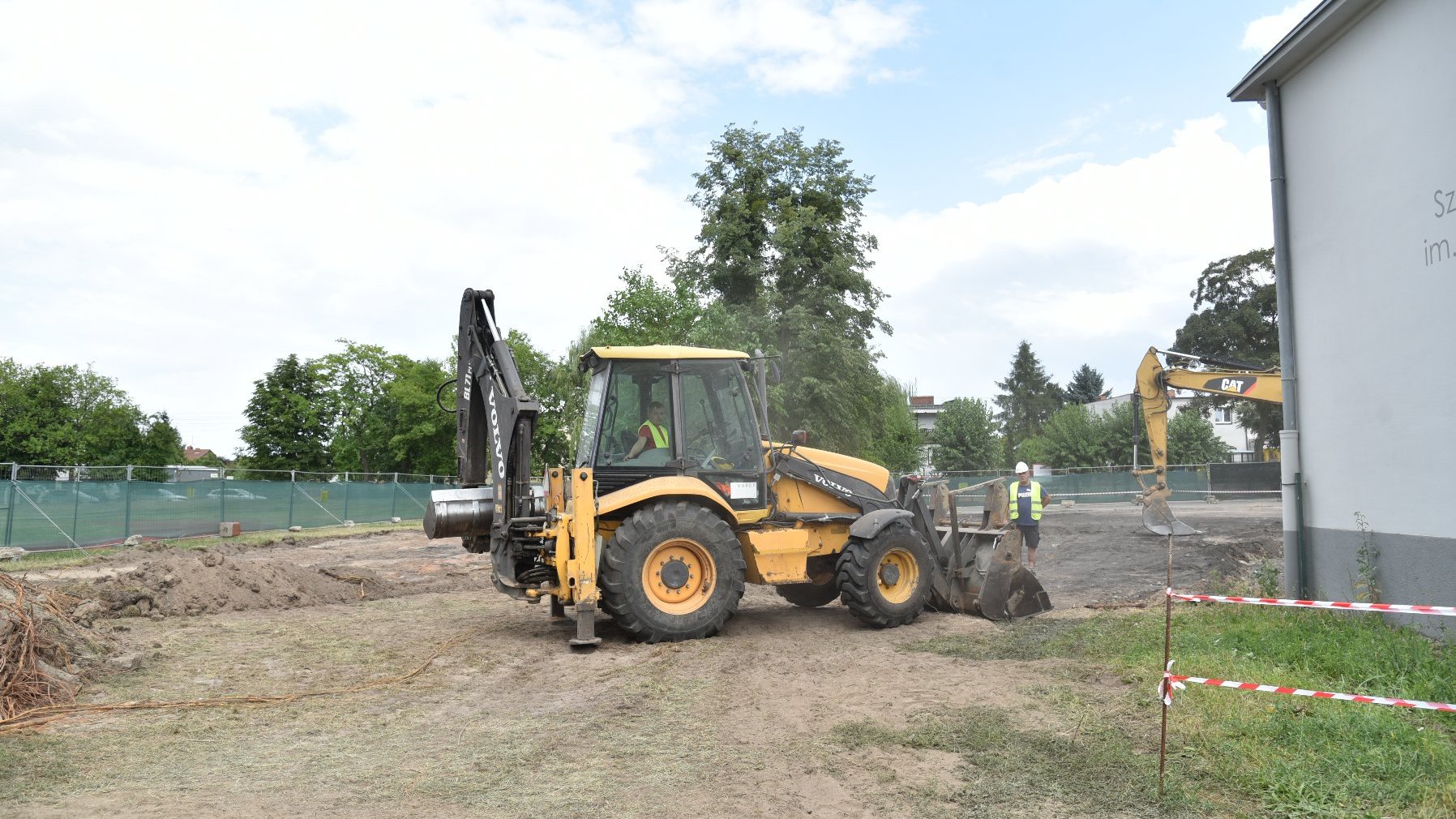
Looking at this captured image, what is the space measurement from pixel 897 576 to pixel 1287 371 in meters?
4.19

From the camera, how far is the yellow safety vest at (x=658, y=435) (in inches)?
363

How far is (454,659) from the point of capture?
8.14 meters

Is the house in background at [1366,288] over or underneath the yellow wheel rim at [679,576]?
over

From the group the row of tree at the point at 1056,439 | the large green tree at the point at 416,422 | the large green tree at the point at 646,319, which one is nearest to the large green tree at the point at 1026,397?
the row of tree at the point at 1056,439

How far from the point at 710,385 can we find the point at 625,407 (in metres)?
0.85

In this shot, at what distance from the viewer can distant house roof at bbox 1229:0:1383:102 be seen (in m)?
8.20

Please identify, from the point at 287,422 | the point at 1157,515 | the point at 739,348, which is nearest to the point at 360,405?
the point at 287,422

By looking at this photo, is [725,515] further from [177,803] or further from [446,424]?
[446,424]

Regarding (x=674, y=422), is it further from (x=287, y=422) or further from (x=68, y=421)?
(x=68, y=421)

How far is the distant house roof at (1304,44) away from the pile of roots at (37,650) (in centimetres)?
1084

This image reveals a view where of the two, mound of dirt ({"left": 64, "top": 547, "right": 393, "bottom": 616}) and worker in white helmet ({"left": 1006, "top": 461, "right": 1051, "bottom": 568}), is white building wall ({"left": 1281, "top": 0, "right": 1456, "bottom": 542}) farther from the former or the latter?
mound of dirt ({"left": 64, "top": 547, "right": 393, "bottom": 616})

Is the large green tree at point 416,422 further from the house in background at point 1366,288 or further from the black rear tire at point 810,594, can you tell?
the house in background at point 1366,288

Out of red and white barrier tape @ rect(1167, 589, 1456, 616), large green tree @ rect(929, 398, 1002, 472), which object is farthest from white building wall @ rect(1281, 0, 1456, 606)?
large green tree @ rect(929, 398, 1002, 472)

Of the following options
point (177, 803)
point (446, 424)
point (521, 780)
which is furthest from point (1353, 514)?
point (446, 424)
